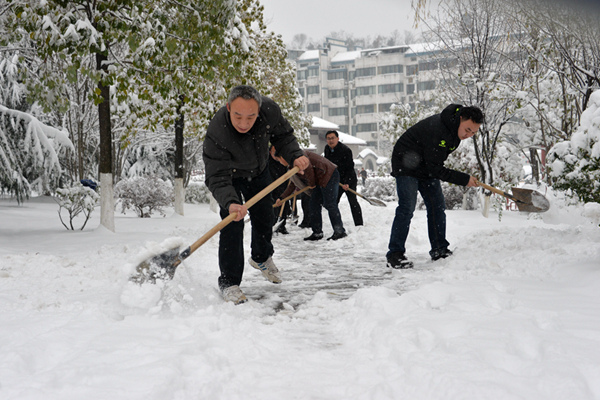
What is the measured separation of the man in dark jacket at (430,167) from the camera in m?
5.68

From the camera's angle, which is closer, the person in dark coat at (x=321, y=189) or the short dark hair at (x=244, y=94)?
the short dark hair at (x=244, y=94)

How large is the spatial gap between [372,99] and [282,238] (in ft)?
208

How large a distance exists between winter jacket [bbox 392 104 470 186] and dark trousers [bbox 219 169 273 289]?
1.75m

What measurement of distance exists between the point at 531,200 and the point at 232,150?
4.28 meters

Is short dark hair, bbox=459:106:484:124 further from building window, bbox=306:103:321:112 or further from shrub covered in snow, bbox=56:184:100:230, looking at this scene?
building window, bbox=306:103:321:112

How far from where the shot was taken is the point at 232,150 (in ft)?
14.3

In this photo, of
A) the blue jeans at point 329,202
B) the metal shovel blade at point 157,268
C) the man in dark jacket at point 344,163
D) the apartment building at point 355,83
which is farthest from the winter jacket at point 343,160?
the apartment building at point 355,83

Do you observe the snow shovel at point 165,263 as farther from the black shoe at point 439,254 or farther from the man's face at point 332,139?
the man's face at point 332,139

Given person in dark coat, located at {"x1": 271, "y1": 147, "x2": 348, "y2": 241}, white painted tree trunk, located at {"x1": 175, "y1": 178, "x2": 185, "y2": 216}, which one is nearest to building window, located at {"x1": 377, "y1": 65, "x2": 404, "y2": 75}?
white painted tree trunk, located at {"x1": 175, "y1": 178, "x2": 185, "y2": 216}

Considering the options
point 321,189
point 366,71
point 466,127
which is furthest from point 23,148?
point 366,71

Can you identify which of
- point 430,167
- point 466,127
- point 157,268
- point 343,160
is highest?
point 466,127

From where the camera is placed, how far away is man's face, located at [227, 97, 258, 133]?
4086 millimetres

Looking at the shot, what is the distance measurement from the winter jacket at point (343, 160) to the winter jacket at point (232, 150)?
5.00 m

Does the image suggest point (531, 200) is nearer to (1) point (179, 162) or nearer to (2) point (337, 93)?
(1) point (179, 162)
